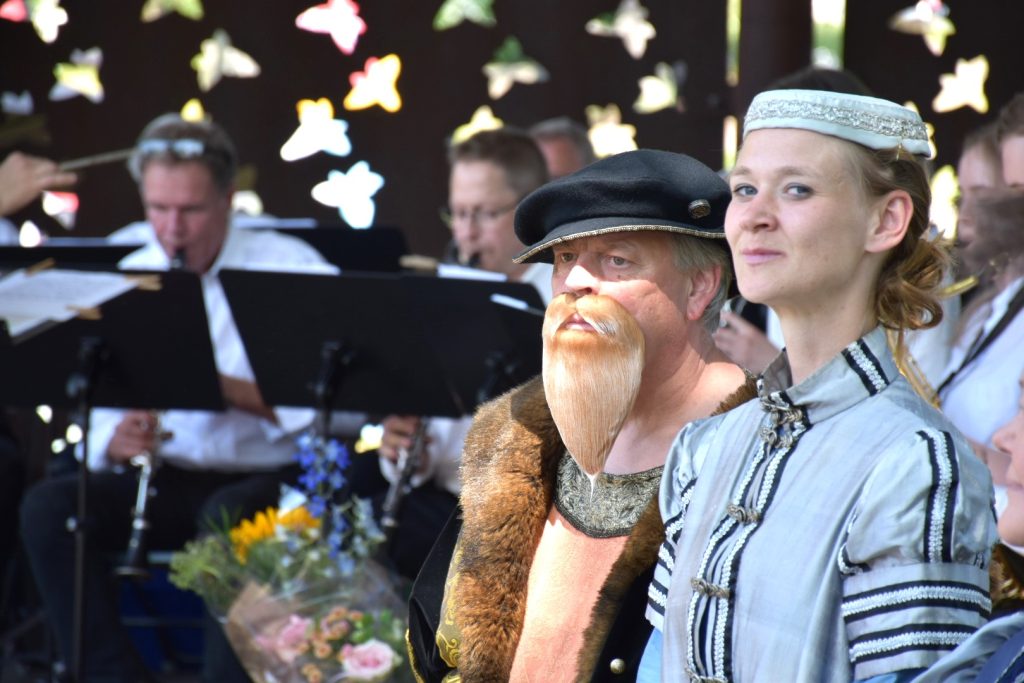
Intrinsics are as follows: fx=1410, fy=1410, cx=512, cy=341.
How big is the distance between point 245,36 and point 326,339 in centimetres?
302

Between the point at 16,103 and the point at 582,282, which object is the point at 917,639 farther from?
the point at 16,103

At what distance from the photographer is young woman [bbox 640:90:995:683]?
1.50 meters

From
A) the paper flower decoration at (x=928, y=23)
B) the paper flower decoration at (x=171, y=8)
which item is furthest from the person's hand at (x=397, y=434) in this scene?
the paper flower decoration at (x=928, y=23)

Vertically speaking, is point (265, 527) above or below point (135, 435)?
below

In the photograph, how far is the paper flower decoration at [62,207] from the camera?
6.49 m

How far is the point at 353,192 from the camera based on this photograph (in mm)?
6551

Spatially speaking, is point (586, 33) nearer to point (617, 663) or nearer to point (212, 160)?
point (212, 160)

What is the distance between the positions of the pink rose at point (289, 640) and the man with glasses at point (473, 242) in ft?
2.90

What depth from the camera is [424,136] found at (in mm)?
6590

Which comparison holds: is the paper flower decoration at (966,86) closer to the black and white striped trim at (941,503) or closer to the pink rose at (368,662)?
the pink rose at (368,662)

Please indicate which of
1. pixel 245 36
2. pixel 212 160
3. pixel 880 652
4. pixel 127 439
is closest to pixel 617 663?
pixel 880 652

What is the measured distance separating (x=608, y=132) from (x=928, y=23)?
1477mm

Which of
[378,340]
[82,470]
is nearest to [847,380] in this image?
[378,340]

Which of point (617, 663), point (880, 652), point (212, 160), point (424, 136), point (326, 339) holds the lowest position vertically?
point (617, 663)
